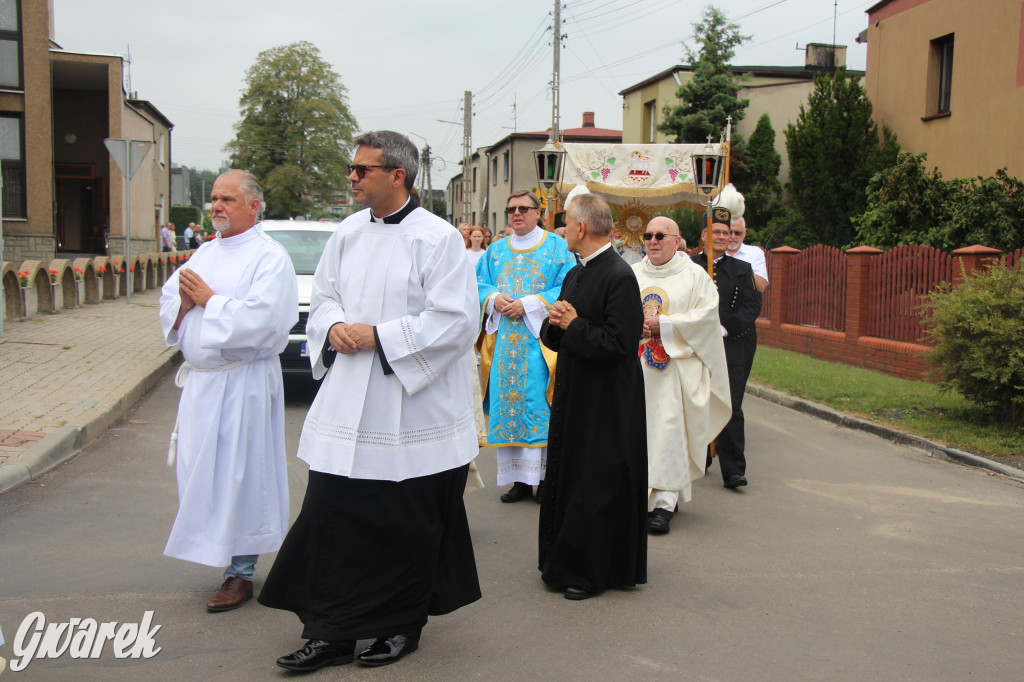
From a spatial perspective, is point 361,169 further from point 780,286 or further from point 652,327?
point 780,286

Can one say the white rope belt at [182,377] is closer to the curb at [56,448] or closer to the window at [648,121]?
the curb at [56,448]

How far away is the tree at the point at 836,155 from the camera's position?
891 inches

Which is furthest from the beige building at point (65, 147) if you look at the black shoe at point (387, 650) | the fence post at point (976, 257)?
the black shoe at point (387, 650)

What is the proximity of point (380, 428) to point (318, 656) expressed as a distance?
37.3 inches

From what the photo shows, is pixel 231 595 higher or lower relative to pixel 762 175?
lower

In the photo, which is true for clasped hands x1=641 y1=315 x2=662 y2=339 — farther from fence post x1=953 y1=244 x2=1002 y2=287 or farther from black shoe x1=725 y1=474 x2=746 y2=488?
fence post x1=953 y1=244 x2=1002 y2=287

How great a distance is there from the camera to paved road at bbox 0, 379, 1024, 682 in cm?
397

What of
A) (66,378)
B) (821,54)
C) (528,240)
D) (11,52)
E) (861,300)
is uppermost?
(821,54)

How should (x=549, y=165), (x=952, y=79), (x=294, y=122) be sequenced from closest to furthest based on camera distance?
(x=549, y=165), (x=952, y=79), (x=294, y=122)

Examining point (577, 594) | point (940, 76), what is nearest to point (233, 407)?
point (577, 594)

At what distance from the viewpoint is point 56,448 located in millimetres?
7434

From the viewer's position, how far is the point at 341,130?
49625 millimetres

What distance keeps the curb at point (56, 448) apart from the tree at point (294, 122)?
4013 centimetres

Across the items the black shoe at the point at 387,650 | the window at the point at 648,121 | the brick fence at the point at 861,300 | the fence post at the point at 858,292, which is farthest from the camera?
the window at the point at 648,121
